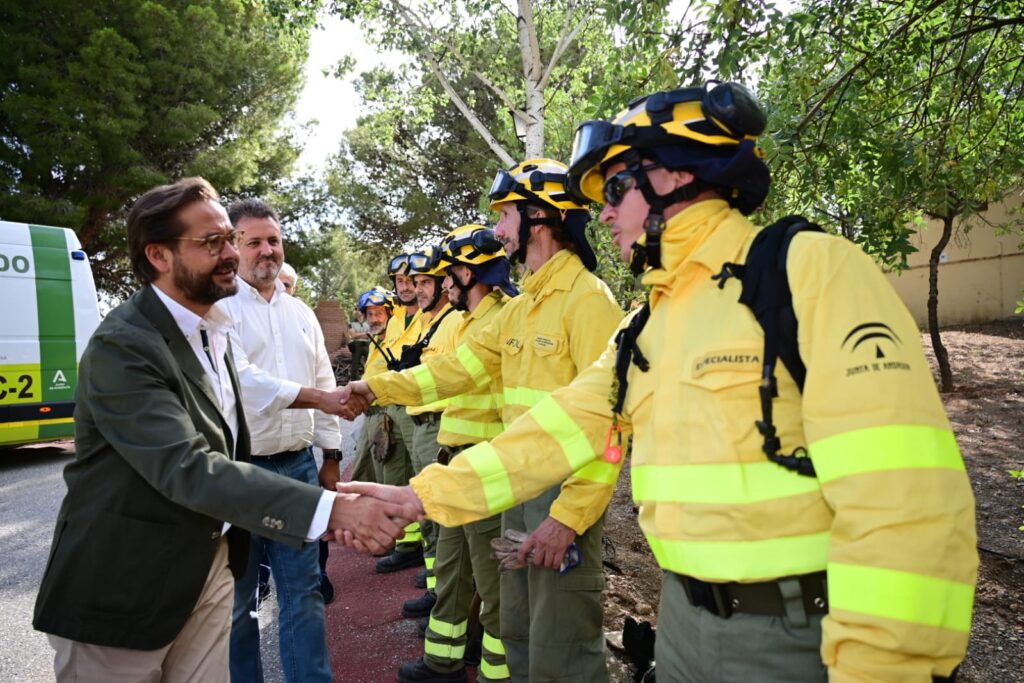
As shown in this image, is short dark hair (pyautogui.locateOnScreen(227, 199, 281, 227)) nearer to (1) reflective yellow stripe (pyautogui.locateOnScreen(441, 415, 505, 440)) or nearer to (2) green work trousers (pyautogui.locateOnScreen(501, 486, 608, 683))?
(1) reflective yellow stripe (pyautogui.locateOnScreen(441, 415, 505, 440))

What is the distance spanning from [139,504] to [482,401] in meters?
2.32

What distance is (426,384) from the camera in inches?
161

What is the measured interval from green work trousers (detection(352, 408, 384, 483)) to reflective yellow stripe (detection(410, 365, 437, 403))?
9.26ft

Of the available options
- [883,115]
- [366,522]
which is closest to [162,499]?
[366,522]

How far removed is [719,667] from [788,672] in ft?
0.53

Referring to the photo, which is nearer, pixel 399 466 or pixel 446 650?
pixel 446 650

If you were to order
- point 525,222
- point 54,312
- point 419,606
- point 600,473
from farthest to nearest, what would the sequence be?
1. point 54,312
2. point 419,606
3. point 525,222
4. point 600,473

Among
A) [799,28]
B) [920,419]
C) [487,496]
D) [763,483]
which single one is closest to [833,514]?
[763,483]

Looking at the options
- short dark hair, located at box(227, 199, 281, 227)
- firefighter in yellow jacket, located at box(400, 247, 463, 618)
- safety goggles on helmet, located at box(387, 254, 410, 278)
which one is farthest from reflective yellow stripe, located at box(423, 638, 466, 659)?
safety goggles on helmet, located at box(387, 254, 410, 278)

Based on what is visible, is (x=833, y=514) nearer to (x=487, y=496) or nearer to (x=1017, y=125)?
(x=487, y=496)

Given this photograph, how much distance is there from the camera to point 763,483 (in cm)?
169

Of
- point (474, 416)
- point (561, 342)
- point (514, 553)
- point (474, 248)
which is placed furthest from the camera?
point (474, 248)

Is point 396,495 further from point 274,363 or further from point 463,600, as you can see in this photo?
point 463,600

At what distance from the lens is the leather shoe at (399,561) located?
6480 mm
